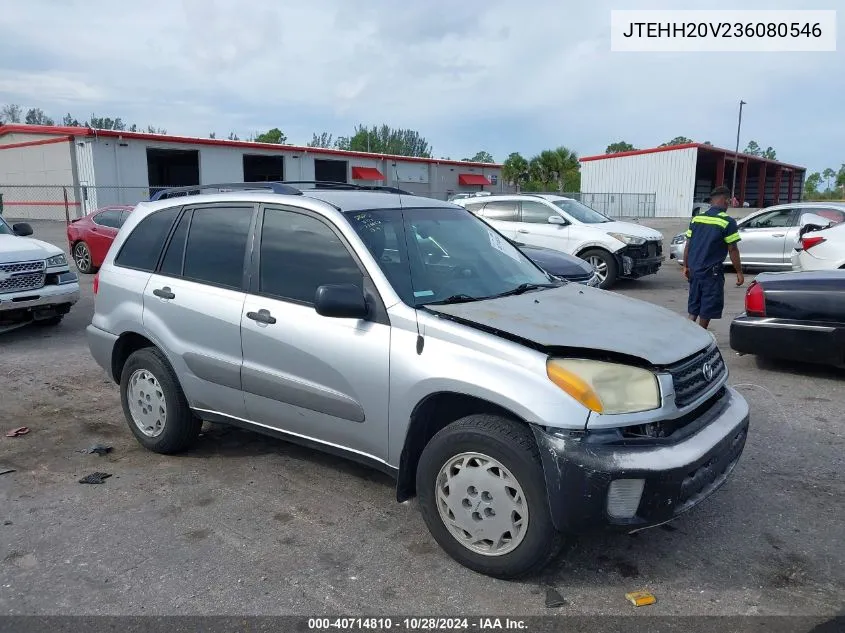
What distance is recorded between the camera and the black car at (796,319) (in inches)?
247

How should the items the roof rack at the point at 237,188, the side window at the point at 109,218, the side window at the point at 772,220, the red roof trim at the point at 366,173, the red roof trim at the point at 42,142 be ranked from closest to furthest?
the roof rack at the point at 237,188 → the side window at the point at 772,220 → the side window at the point at 109,218 → the red roof trim at the point at 42,142 → the red roof trim at the point at 366,173

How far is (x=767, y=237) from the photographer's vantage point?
1441 cm

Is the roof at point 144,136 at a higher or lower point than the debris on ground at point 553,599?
higher

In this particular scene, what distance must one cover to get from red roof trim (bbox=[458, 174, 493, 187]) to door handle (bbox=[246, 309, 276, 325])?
4548 centimetres

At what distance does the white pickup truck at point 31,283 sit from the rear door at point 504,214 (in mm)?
7638

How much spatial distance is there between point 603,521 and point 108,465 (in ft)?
11.1

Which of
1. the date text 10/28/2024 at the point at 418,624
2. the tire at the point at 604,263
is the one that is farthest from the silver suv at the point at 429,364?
the tire at the point at 604,263

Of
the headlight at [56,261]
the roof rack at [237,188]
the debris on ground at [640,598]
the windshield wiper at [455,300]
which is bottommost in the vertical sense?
the debris on ground at [640,598]

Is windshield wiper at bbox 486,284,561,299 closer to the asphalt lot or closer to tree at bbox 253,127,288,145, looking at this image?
the asphalt lot

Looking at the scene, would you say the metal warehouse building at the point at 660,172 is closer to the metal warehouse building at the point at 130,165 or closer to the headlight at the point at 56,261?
the metal warehouse building at the point at 130,165

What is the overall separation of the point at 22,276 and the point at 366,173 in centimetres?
3383

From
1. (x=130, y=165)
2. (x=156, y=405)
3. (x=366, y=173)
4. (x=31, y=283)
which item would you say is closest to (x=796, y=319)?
(x=156, y=405)

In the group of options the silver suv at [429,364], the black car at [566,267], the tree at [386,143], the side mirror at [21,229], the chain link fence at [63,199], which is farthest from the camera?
the tree at [386,143]

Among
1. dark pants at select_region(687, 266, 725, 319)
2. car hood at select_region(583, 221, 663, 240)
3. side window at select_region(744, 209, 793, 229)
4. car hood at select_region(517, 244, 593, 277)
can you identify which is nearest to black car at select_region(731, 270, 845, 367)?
dark pants at select_region(687, 266, 725, 319)
